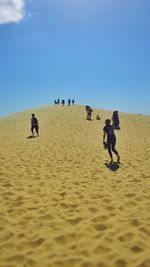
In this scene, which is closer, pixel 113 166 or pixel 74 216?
pixel 74 216

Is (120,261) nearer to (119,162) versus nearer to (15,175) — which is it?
(15,175)

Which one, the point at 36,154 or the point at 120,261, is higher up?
the point at 36,154

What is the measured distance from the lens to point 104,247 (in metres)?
5.80

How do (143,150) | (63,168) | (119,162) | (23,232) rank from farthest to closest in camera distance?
(143,150) → (119,162) → (63,168) → (23,232)

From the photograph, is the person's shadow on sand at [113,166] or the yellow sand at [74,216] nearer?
the yellow sand at [74,216]

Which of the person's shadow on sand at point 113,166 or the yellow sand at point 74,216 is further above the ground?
the person's shadow on sand at point 113,166

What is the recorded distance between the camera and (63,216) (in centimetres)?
736

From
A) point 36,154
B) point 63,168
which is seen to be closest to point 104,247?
point 63,168

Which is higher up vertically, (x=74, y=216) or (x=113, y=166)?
(x=113, y=166)

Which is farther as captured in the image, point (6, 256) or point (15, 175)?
point (15, 175)

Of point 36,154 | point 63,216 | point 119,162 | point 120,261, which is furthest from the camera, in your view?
point 36,154

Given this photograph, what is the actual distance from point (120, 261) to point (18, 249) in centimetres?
188

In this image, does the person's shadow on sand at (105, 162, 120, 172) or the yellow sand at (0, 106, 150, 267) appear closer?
the yellow sand at (0, 106, 150, 267)

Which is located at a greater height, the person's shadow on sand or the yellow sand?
the person's shadow on sand
